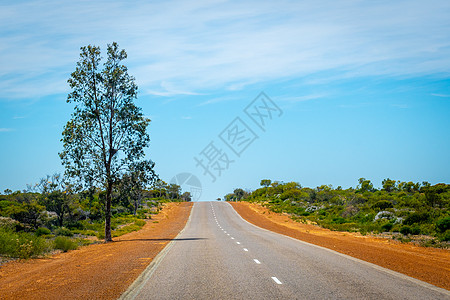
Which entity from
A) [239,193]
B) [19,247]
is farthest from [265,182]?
[19,247]

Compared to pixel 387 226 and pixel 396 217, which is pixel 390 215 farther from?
pixel 387 226

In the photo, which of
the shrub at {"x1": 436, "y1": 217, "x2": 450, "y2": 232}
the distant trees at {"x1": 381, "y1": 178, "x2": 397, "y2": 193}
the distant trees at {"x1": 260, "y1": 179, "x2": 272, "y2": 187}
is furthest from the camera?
the distant trees at {"x1": 260, "y1": 179, "x2": 272, "y2": 187}

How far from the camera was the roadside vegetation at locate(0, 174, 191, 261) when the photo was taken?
20781mm

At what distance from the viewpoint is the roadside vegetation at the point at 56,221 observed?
2078 cm

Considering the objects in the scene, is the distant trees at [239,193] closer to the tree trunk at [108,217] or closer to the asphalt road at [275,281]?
the tree trunk at [108,217]

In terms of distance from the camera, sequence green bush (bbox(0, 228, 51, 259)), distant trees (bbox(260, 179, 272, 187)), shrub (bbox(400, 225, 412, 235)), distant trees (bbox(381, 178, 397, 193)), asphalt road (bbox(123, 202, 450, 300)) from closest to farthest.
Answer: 1. asphalt road (bbox(123, 202, 450, 300))
2. green bush (bbox(0, 228, 51, 259))
3. shrub (bbox(400, 225, 412, 235))
4. distant trees (bbox(381, 178, 397, 193))
5. distant trees (bbox(260, 179, 272, 187))

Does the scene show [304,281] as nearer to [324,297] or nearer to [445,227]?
[324,297]

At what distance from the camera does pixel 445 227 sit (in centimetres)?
2694

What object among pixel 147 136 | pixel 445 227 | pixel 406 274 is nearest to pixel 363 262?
pixel 406 274

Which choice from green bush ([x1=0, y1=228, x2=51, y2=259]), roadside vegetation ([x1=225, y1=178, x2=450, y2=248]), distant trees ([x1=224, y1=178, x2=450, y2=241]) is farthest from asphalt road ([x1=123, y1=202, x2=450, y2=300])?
distant trees ([x1=224, y1=178, x2=450, y2=241])

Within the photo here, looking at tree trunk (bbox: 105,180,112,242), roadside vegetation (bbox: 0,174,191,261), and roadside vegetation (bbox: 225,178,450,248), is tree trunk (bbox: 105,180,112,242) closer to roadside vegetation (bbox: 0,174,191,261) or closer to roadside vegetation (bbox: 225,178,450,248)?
roadside vegetation (bbox: 0,174,191,261)

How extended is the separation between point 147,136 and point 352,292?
24100 mm

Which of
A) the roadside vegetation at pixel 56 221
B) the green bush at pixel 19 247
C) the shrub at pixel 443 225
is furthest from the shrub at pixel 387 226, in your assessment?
the green bush at pixel 19 247

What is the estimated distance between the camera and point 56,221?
4497 cm
